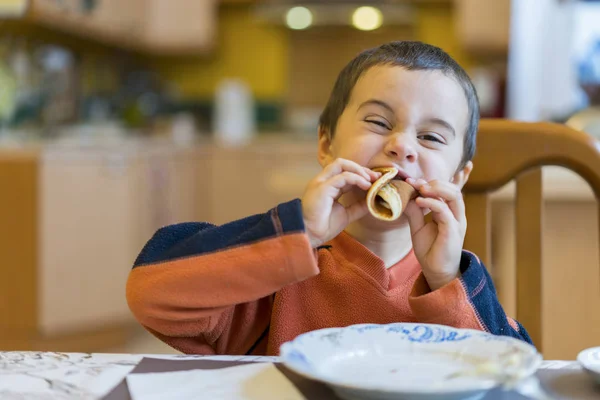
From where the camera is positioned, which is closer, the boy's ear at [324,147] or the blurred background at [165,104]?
the boy's ear at [324,147]

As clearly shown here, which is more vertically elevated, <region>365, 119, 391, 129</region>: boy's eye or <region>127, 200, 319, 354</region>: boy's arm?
<region>365, 119, 391, 129</region>: boy's eye

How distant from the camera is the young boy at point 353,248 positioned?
830mm

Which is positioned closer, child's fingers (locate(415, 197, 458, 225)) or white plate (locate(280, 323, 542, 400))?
white plate (locate(280, 323, 542, 400))

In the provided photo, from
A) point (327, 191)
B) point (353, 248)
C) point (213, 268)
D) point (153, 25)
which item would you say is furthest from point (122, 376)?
point (153, 25)

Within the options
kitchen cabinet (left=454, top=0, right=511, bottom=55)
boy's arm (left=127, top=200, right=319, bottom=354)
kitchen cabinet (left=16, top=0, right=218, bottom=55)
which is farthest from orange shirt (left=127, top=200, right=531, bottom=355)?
kitchen cabinet (left=454, top=0, right=511, bottom=55)

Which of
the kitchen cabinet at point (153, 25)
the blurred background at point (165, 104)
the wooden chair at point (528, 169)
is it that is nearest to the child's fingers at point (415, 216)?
the wooden chair at point (528, 169)

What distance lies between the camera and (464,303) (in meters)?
0.88

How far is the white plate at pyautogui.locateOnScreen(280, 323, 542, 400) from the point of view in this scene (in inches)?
23.0

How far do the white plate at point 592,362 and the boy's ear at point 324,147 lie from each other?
480 millimetres

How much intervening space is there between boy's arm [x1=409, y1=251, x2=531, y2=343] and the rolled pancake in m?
0.10

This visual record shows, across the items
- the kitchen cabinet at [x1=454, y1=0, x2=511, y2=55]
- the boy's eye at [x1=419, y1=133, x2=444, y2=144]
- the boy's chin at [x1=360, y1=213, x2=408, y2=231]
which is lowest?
the boy's chin at [x1=360, y1=213, x2=408, y2=231]

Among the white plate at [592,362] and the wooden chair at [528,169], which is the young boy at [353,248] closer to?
the wooden chair at [528,169]

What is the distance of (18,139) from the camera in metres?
3.27

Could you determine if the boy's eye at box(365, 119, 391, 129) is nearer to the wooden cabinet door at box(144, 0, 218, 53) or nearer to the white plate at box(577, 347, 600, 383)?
the white plate at box(577, 347, 600, 383)
